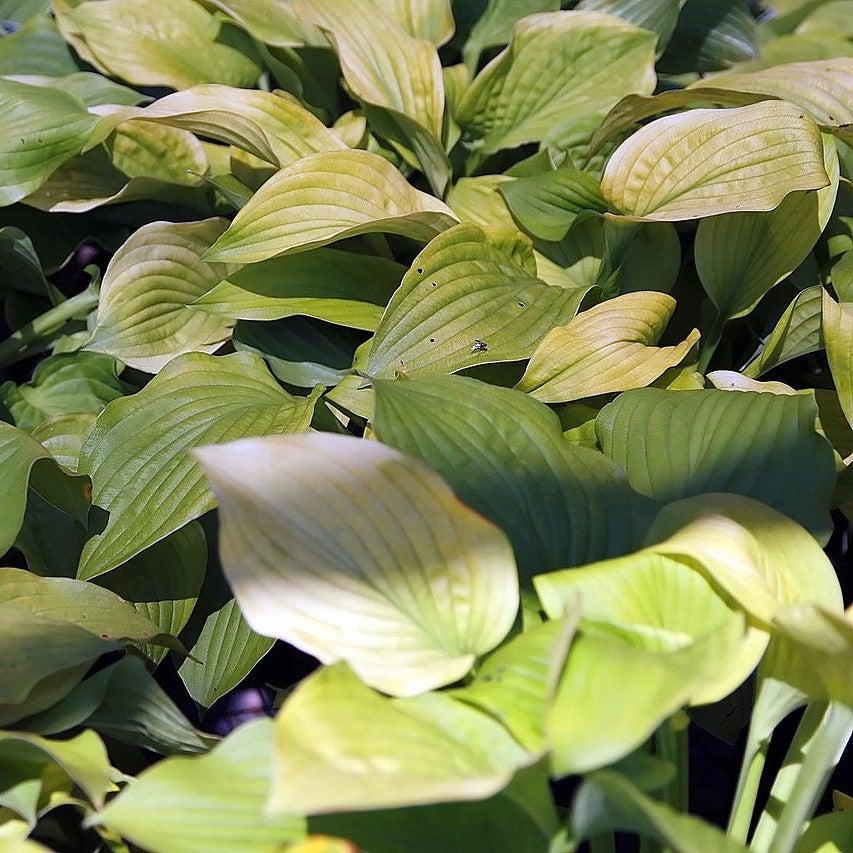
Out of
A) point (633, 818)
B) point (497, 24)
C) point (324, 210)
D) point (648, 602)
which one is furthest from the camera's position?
point (497, 24)

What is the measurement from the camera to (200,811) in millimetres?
479

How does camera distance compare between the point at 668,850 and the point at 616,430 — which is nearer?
the point at 668,850

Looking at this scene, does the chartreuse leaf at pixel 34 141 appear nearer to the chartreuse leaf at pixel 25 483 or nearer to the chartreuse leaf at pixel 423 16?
the chartreuse leaf at pixel 25 483

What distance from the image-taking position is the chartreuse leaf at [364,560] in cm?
53

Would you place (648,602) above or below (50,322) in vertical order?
above

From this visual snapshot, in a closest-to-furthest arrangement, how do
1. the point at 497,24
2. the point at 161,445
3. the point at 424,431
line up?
the point at 424,431 → the point at 161,445 → the point at 497,24

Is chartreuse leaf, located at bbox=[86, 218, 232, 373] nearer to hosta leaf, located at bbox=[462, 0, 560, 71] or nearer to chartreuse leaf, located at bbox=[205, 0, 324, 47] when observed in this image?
chartreuse leaf, located at bbox=[205, 0, 324, 47]

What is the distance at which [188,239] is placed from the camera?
1.04 metres

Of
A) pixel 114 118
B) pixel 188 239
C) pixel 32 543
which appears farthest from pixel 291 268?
pixel 32 543

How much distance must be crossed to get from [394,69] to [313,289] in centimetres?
31

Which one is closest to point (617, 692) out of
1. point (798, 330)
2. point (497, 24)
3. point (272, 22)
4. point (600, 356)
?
point (600, 356)

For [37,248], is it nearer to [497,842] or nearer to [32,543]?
[32,543]

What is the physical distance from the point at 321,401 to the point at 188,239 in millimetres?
281

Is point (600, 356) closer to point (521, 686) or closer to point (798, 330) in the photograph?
point (798, 330)
